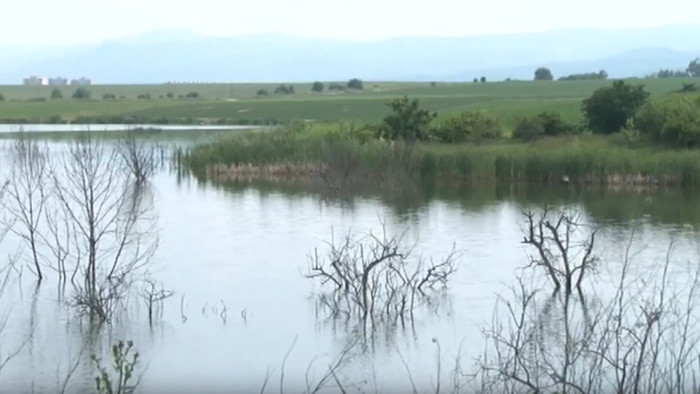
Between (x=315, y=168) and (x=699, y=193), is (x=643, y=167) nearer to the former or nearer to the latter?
(x=699, y=193)

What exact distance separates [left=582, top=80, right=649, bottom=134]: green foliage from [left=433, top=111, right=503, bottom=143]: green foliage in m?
3.78

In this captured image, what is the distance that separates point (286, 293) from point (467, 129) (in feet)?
98.4

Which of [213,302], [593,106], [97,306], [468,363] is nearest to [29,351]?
[97,306]

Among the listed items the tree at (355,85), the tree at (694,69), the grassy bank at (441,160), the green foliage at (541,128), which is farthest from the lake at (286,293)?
the tree at (694,69)

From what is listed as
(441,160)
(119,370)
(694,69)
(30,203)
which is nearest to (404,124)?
(441,160)

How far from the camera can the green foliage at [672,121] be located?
145 ft

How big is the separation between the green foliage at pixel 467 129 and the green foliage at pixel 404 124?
561 millimetres

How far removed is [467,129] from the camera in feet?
164

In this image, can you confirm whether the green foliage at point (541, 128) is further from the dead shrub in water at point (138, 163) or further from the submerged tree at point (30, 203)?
the submerged tree at point (30, 203)

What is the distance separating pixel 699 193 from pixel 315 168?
527 inches

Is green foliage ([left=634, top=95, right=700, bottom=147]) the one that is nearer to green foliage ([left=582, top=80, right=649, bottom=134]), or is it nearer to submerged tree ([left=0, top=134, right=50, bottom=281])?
green foliage ([left=582, top=80, right=649, bottom=134])

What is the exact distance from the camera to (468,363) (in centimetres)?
1549

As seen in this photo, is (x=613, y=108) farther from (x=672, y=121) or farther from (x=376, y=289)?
(x=376, y=289)

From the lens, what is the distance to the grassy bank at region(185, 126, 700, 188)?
40.1 metres
